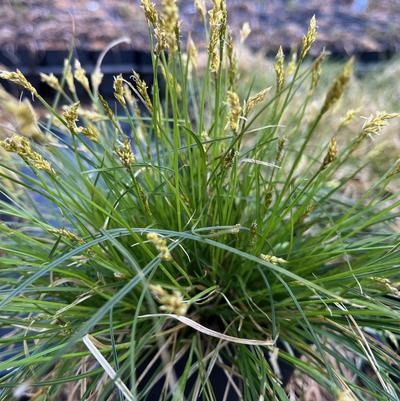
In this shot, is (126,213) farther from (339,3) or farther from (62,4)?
(339,3)

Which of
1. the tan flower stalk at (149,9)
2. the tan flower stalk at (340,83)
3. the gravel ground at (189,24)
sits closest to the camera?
the tan flower stalk at (340,83)

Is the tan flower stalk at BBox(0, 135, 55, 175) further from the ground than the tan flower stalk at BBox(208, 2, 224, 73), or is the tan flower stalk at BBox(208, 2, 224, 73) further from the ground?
the tan flower stalk at BBox(208, 2, 224, 73)

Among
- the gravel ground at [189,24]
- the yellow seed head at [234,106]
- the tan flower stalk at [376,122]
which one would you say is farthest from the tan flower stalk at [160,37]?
the gravel ground at [189,24]

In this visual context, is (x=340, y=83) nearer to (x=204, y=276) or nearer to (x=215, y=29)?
(x=215, y=29)

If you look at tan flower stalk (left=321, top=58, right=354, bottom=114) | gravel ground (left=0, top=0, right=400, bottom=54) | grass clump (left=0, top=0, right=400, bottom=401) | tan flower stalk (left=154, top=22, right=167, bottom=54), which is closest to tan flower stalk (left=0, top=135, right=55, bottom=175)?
grass clump (left=0, top=0, right=400, bottom=401)

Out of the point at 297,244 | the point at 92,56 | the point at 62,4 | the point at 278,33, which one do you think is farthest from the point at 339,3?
the point at 297,244

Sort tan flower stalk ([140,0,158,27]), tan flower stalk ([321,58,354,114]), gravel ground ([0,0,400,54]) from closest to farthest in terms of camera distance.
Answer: tan flower stalk ([321,58,354,114]) → tan flower stalk ([140,0,158,27]) → gravel ground ([0,0,400,54])

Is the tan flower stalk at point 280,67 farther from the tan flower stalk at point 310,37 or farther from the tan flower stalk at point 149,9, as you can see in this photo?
the tan flower stalk at point 149,9

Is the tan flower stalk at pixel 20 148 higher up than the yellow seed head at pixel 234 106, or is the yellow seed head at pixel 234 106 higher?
the yellow seed head at pixel 234 106

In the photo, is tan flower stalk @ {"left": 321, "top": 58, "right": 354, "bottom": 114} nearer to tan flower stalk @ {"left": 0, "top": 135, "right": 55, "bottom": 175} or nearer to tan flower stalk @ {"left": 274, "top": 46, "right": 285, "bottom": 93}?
tan flower stalk @ {"left": 274, "top": 46, "right": 285, "bottom": 93}
